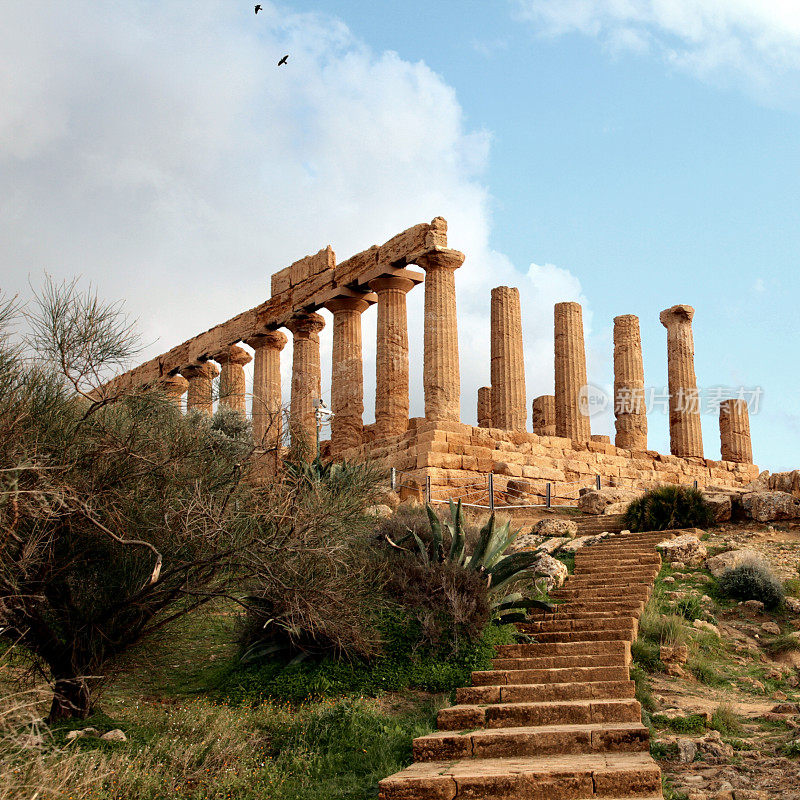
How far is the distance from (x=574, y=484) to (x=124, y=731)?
17.7 metres

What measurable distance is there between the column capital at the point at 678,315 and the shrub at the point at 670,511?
15.4m

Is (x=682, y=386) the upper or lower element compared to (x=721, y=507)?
upper

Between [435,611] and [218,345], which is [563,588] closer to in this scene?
[435,611]

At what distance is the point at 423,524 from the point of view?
13086mm

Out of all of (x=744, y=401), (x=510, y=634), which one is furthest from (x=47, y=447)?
(x=744, y=401)

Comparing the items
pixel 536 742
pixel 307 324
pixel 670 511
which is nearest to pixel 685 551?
pixel 670 511

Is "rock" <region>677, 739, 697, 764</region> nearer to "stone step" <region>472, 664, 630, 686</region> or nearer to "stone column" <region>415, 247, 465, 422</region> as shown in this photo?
"stone step" <region>472, 664, 630, 686</region>

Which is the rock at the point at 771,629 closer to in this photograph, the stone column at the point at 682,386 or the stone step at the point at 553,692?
the stone step at the point at 553,692

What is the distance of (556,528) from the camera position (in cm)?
1772

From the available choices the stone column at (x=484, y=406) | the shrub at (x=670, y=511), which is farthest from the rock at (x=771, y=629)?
the stone column at (x=484, y=406)

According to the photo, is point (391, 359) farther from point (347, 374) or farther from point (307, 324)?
point (307, 324)

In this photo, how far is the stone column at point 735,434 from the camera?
111 ft

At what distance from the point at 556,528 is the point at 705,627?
609 centimetres

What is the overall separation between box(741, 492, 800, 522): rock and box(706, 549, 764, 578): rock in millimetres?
2791
